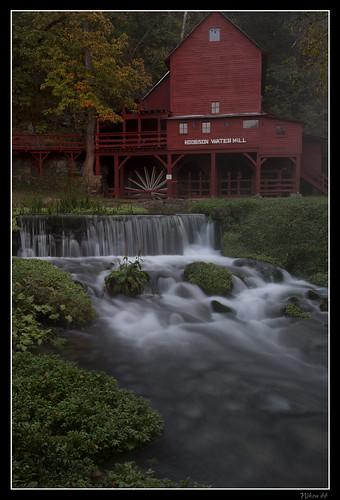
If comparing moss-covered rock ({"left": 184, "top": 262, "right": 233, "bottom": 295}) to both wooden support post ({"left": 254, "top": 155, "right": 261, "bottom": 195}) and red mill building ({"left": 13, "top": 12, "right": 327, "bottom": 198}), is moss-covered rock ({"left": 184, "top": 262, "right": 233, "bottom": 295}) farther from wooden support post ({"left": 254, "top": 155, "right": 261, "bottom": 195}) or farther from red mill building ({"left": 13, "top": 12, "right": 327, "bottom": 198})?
wooden support post ({"left": 254, "top": 155, "right": 261, "bottom": 195})

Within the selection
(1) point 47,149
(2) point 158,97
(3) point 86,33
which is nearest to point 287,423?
(3) point 86,33

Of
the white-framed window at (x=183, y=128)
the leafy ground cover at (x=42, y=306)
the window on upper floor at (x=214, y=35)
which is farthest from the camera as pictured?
the white-framed window at (x=183, y=128)

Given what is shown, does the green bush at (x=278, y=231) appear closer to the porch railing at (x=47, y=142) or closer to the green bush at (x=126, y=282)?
the green bush at (x=126, y=282)

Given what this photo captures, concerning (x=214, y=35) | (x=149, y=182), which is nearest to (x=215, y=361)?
(x=214, y=35)

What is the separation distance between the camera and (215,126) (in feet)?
88.1

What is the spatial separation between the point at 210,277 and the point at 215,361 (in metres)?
3.88

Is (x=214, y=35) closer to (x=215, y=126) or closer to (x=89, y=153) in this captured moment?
(x=215, y=126)

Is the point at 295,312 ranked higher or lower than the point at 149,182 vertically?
lower

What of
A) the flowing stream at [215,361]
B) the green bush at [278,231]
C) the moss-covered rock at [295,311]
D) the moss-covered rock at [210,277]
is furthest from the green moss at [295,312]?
the green bush at [278,231]

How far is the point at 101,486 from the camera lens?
4.12 m

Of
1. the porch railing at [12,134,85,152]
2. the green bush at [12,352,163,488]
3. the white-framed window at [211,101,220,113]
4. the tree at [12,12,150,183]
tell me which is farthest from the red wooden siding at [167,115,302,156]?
the green bush at [12,352,163,488]

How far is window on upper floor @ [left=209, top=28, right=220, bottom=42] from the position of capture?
2481 centimetres

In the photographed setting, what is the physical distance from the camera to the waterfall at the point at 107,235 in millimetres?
12891

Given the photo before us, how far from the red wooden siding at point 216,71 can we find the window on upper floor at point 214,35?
0.18 m
